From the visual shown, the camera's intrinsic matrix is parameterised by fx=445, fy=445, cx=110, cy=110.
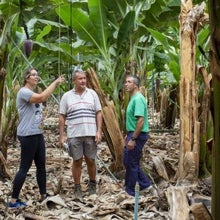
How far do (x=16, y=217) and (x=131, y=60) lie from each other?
2592 mm

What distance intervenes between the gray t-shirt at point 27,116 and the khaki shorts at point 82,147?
0.37 meters

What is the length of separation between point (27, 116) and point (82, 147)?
2.06 ft

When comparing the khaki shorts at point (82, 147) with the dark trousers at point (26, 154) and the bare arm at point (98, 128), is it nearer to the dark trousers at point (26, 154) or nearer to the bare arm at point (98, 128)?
the bare arm at point (98, 128)

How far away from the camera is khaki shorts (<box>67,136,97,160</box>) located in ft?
13.3

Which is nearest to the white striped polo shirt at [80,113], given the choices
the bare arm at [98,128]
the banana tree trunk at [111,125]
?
the bare arm at [98,128]

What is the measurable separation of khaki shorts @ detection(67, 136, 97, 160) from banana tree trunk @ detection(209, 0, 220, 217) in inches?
121

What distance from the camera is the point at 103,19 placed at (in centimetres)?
527

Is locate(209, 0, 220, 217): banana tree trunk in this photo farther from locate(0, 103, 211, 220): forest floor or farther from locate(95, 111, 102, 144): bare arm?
locate(95, 111, 102, 144): bare arm

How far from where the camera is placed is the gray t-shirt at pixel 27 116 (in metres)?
3.75

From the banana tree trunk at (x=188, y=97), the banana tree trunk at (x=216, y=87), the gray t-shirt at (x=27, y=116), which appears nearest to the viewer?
the banana tree trunk at (x=216, y=87)

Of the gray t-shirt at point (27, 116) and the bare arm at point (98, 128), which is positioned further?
the bare arm at point (98, 128)

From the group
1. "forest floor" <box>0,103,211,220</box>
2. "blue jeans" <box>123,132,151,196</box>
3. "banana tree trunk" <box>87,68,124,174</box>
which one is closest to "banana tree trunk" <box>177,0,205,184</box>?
"forest floor" <box>0,103,211,220</box>

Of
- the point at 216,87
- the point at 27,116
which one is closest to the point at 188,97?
the point at 27,116

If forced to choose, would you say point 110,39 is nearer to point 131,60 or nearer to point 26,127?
point 131,60
